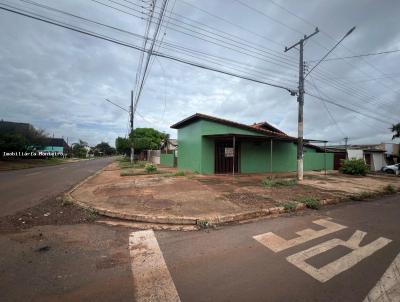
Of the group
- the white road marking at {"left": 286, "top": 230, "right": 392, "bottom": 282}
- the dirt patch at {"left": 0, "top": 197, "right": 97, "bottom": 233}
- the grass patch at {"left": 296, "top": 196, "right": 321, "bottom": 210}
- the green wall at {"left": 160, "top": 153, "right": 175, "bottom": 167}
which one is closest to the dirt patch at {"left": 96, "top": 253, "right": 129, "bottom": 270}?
the dirt patch at {"left": 0, "top": 197, "right": 97, "bottom": 233}

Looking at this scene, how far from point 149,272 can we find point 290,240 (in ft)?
8.85

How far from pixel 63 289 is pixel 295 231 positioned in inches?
168

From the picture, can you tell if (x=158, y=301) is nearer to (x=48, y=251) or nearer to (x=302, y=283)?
(x=302, y=283)

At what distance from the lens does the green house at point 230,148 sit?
16.3 metres

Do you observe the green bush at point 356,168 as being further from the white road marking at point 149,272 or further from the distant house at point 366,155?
the white road marking at point 149,272

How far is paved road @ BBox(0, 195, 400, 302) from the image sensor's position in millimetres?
2881

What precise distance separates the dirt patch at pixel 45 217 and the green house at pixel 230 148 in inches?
371

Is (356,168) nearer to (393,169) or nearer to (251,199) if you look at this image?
(393,169)

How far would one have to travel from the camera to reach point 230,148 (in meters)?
16.9

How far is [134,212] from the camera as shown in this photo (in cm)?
609

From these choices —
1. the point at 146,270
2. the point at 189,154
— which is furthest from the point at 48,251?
the point at 189,154

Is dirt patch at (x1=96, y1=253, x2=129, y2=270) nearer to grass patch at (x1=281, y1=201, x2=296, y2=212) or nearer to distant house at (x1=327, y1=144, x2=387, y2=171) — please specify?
grass patch at (x1=281, y1=201, x2=296, y2=212)

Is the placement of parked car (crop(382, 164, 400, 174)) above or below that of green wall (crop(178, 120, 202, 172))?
below

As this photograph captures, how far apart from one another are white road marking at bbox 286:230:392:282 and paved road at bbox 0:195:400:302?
0.05 feet
